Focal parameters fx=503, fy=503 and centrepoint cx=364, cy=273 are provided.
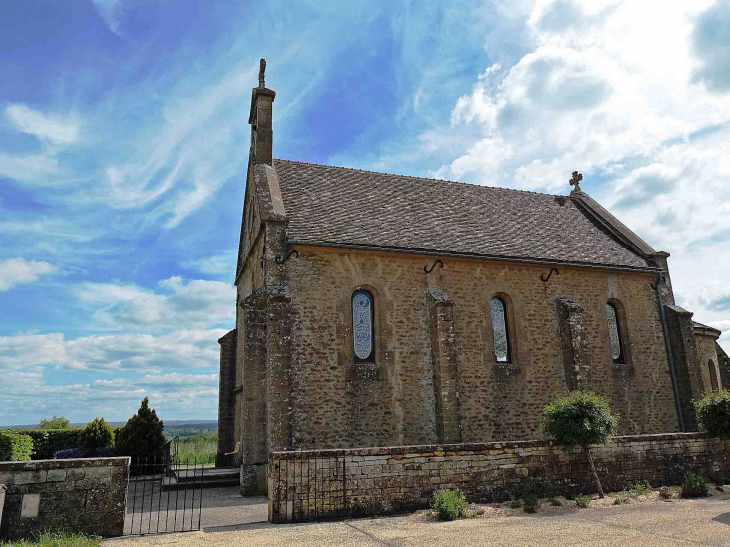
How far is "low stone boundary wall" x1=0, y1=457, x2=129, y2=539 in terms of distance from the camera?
796 cm

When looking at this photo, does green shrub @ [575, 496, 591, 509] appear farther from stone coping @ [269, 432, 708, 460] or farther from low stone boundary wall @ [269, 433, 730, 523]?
stone coping @ [269, 432, 708, 460]

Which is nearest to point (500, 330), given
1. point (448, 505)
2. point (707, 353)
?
point (448, 505)

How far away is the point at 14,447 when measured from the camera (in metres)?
18.1

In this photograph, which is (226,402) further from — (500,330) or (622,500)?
(622,500)

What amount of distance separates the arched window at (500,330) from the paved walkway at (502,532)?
696 centimetres

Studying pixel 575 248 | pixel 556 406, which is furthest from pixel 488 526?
pixel 575 248

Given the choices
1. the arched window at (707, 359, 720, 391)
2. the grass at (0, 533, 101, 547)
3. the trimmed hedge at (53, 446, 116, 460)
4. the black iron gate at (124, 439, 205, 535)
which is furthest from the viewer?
the arched window at (707, 359, 720, 391)

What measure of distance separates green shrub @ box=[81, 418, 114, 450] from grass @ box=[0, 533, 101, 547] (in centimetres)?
1395

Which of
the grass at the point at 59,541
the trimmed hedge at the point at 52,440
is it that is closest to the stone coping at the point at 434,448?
the grass at the point at 59,541

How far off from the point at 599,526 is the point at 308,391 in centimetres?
775

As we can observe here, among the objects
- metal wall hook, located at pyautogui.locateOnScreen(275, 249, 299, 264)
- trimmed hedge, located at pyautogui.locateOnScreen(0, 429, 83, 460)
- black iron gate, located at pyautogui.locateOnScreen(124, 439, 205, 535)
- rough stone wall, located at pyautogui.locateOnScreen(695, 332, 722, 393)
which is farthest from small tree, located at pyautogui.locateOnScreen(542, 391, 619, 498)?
trimmed hedge, located at pyautogui.locateOnScreen(0, 429, 83, 460)

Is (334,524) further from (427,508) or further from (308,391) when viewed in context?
(308,391)

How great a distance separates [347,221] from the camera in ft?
53.1

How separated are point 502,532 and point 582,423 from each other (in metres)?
3.97
